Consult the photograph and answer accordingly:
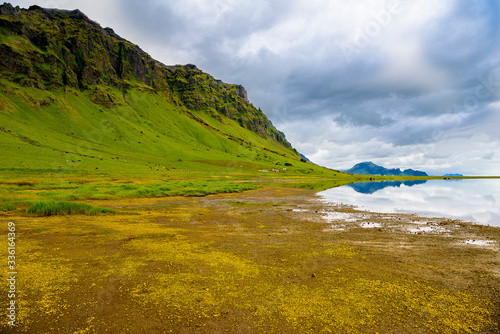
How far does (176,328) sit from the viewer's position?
5941mm

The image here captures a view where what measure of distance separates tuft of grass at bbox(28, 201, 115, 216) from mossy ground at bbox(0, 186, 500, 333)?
14.9 ft

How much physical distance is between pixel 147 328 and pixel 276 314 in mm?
3379

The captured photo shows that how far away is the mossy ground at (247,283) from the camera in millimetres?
6215

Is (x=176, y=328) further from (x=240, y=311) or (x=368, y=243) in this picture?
(x=368, y=243)

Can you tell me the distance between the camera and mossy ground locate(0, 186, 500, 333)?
6215 mm

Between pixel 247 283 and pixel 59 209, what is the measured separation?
19700mm

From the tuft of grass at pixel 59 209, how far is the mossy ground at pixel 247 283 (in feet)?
14.9

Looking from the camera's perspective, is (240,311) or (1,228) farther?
(1,228)

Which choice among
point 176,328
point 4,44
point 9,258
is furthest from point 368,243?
point 4,44

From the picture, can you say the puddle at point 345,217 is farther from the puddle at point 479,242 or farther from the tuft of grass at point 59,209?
the tuft of grass at point 59,209

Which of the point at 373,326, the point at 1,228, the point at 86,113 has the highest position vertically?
the point at 86,113

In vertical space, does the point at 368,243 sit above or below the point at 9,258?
above
